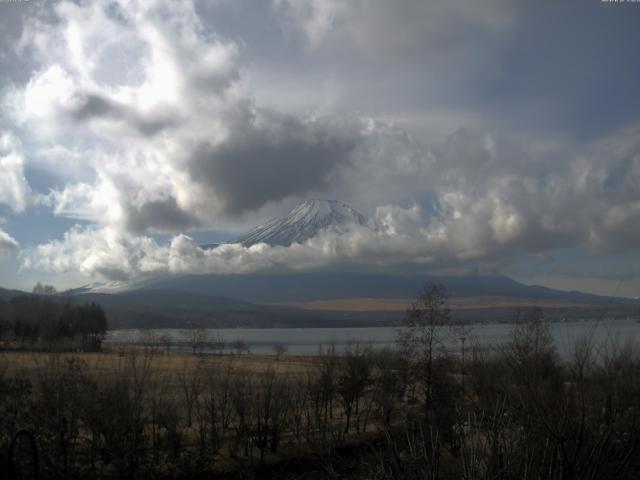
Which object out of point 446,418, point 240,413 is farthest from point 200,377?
point 446,418

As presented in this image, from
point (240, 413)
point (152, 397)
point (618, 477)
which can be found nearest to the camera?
point (618, 477)

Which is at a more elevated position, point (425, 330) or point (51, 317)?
point (425, 330)

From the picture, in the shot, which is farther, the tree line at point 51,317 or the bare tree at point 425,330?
the tree line at point 51,317

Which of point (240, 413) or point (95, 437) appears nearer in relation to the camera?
point (95, 437)

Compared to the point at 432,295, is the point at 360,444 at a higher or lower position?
lower

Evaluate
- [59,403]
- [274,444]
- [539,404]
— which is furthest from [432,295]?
[539,404]

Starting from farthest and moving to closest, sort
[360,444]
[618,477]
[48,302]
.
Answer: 1. [48,302]
2. [360,444]
3. [618,477]

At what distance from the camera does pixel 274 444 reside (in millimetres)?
27125

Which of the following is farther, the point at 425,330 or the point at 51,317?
the point at 51,317

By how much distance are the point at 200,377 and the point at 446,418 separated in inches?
484

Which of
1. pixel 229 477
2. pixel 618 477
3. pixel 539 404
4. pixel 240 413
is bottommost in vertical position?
pixel 229 477

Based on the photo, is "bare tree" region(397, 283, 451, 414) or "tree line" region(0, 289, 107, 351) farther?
"tree line" region(0, 289, 107, 351)

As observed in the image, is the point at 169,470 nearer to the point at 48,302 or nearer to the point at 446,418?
the point at 446,418

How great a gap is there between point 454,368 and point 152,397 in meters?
18.6
